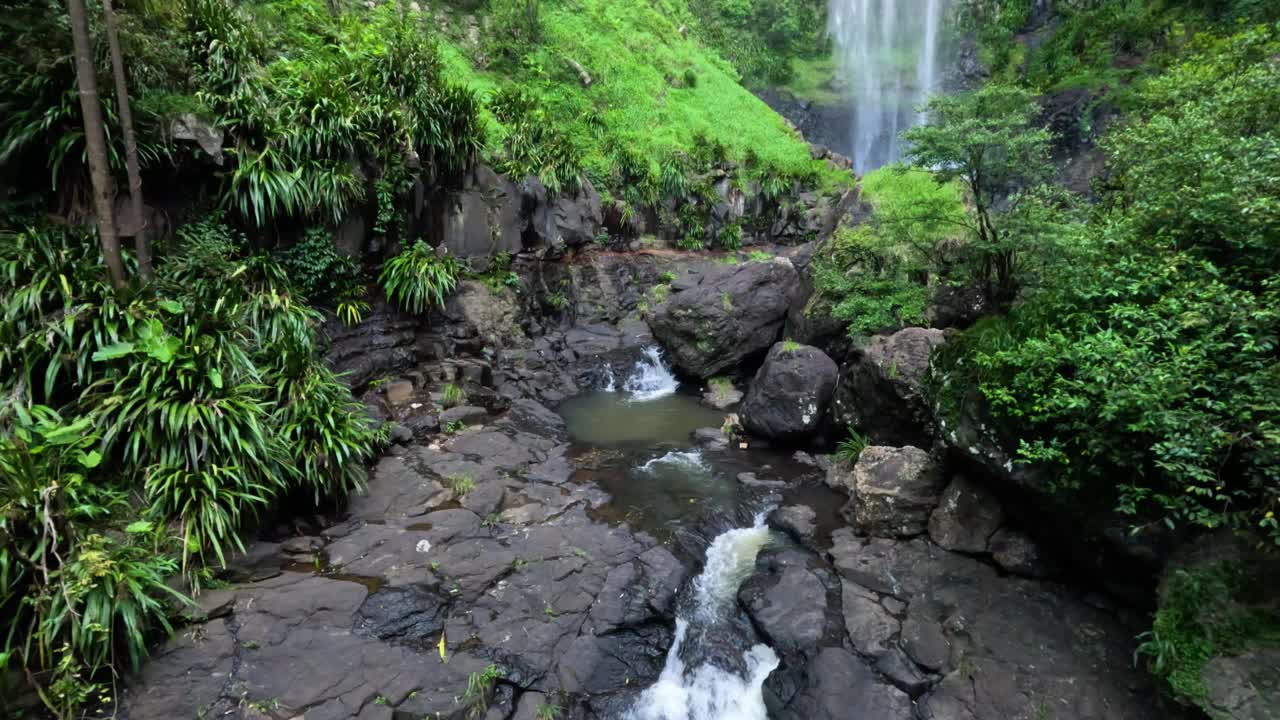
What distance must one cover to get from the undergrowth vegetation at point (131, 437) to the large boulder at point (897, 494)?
602 centimetres

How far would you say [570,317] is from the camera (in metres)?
14.3

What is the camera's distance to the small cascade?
41.0ft

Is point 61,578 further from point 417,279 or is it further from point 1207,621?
point 1207,621

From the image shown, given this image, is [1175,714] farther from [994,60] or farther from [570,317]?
[994,60]

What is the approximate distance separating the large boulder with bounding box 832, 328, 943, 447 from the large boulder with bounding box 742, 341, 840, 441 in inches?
23.1

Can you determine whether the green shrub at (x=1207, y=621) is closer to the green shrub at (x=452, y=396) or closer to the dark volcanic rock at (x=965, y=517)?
the dark volcanic rock at (x=965, y=517)

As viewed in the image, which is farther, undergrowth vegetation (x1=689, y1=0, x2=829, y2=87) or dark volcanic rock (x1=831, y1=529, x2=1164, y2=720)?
undergrowth vegetation (x1=689, y1=0, x2=829, y2=87)

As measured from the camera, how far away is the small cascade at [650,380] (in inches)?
492

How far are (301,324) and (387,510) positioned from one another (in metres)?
2.61

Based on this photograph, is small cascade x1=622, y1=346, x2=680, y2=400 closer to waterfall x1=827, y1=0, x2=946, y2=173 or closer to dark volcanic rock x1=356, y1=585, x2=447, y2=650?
dark volcanic rock x1=356, y1=585, x2=447, y2=650

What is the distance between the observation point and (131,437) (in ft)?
16.6

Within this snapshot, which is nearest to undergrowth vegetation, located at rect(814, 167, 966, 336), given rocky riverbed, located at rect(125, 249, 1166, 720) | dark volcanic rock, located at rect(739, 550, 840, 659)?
rocky riverbed, located at rect(125, 249, 1166, 720)

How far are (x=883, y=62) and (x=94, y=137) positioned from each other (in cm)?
3393

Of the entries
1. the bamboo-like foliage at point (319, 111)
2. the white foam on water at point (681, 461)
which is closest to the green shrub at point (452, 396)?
the bamboo-like foliage at point (319, 111)
